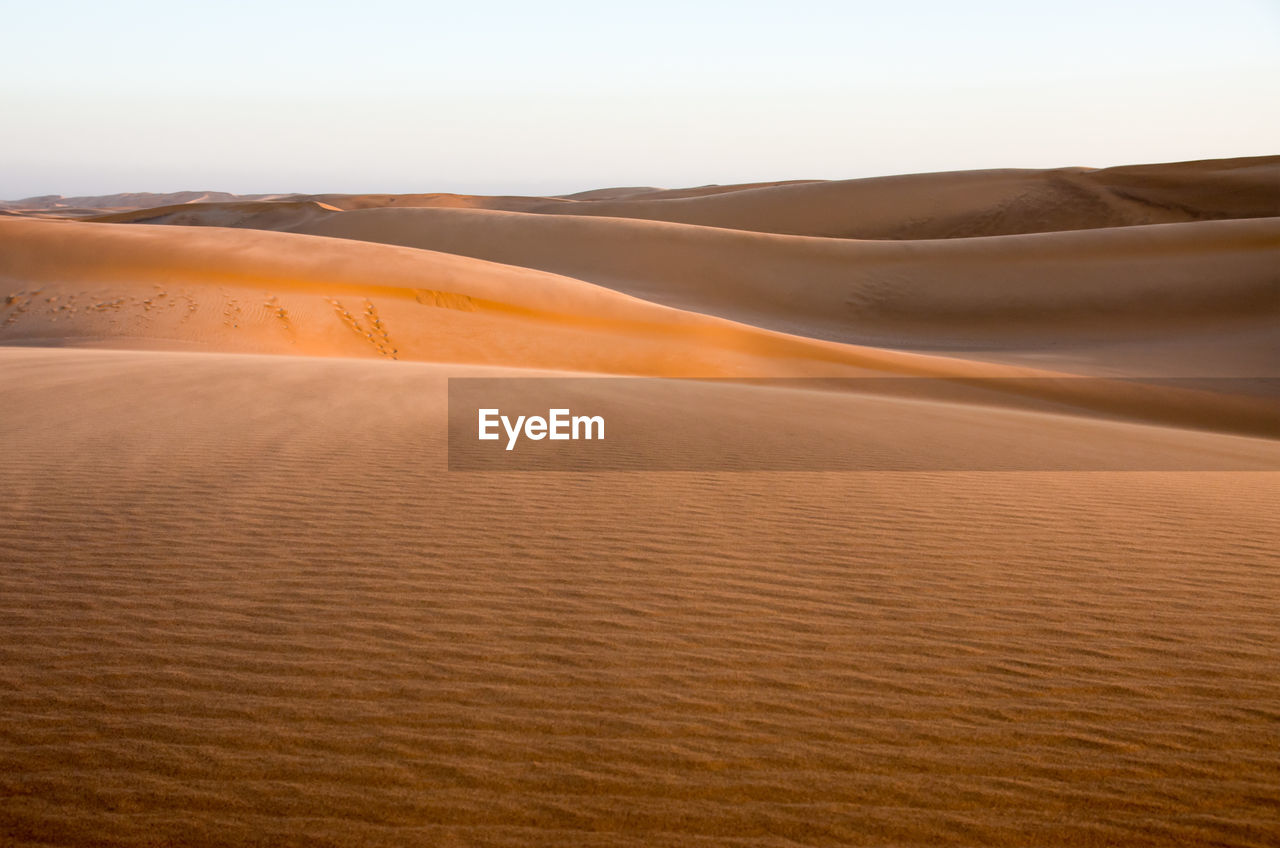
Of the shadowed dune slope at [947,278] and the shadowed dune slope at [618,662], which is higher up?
the shadowed dune slope at [947,278]

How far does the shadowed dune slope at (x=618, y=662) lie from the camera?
2.92m

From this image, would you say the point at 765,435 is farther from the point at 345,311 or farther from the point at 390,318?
the point at 345,311

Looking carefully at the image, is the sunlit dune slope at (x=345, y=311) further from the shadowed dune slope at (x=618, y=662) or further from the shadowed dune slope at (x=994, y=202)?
the shadowed dune slope at (x=994, y=202)

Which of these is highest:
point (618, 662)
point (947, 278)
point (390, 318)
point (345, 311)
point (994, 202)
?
point (994, 202)

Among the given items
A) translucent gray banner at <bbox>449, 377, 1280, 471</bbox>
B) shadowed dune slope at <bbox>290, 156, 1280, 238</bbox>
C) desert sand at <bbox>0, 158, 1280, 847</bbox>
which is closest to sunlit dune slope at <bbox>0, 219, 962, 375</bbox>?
desert sand at <bbox>0, 158, 1280, 847</bbox>

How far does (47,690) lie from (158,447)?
4.17 metres

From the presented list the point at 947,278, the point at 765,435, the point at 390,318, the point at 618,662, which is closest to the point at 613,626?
the point at 618,662

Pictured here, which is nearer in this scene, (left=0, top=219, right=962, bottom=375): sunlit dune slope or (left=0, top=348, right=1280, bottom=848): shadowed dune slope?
(left=0, top=348, right=1280, bottom=848): shadowed dune slope

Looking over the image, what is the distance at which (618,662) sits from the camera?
384 centimetres

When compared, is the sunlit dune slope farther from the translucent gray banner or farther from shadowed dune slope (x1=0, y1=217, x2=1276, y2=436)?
the translucent gray banner

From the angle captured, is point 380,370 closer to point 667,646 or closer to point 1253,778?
point 667,646

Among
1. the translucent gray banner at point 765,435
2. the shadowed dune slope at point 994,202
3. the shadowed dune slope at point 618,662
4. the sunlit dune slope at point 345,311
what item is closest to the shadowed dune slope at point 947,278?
the sunlit dune slope at point 345,311

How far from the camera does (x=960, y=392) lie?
648 inches

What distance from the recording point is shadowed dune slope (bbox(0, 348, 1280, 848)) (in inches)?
115
